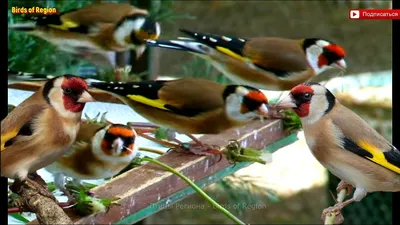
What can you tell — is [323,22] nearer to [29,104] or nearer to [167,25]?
[167,25]

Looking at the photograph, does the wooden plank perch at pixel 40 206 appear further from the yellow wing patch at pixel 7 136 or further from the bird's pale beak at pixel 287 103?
the bird's pale beak at pixel 287 103

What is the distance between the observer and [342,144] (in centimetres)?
85

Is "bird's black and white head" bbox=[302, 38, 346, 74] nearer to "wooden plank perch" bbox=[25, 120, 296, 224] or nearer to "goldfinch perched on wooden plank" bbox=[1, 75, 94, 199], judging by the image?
"wooden plank perch" bbox=[25, 120, 296, 224]

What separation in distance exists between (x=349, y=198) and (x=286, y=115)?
15 centimetres

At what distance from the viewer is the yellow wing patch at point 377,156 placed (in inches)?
33.6

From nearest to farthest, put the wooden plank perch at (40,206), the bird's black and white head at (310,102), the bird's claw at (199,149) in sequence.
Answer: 1. the wooden plank perch at (40,206)
2. the bird's black and white head at (310,102)
3. the bird's claw at (199,149)

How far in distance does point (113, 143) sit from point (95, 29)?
224mm

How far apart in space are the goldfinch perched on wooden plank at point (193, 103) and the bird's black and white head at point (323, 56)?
13cm

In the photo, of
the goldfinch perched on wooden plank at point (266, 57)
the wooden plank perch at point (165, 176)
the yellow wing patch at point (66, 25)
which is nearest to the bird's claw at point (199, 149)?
the wooden plank perch at point (165, 176)

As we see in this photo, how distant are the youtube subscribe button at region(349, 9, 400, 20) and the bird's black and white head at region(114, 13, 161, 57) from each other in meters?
0.28

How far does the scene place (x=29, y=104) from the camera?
801mm

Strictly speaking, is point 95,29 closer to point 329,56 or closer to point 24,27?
point 24,27

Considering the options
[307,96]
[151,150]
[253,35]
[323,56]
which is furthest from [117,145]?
[253,35]

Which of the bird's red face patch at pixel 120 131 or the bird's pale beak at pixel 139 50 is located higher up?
the bird's pale beak at pixel 139 50
